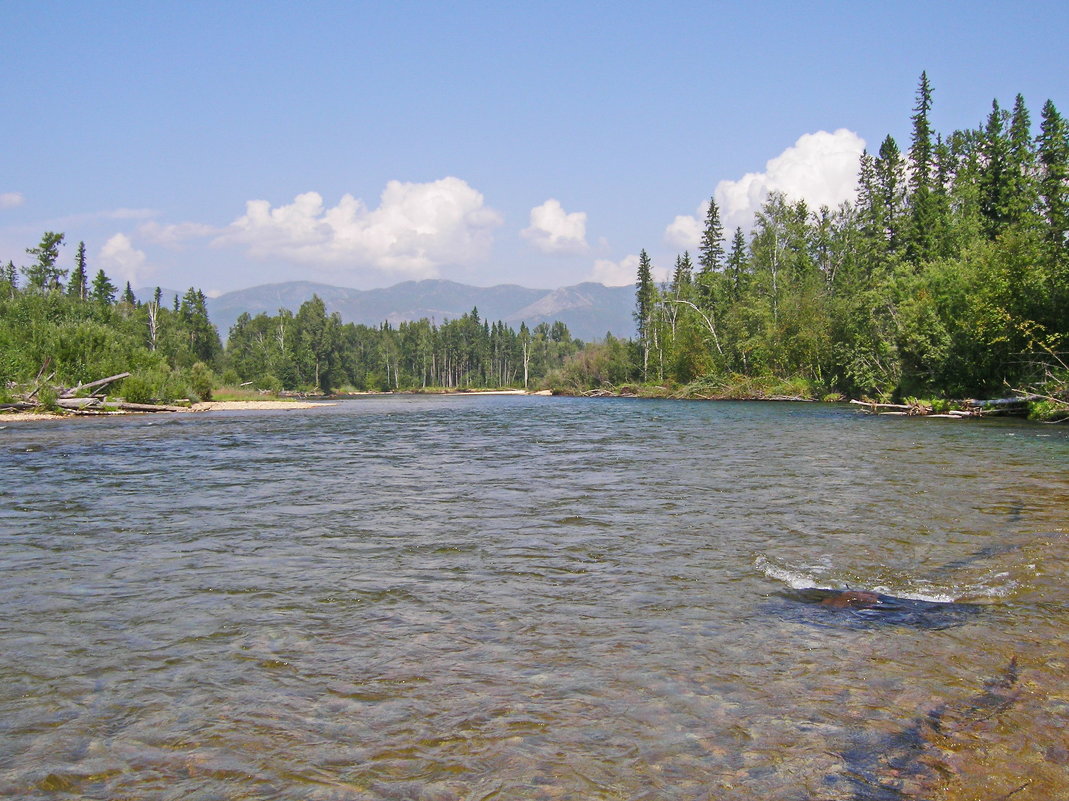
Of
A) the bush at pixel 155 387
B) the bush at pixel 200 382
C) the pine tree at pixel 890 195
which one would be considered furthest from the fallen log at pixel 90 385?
the pine tree at pixel 890 195

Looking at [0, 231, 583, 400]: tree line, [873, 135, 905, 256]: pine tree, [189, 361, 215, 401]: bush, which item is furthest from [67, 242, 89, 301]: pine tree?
[873, 135, 905, 256]: pine tree

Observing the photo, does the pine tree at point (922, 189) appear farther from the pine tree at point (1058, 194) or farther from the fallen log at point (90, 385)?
the fallen log at point (90, 385)

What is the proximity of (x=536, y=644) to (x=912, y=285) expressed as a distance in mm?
48217

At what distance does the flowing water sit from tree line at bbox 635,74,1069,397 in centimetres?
2567

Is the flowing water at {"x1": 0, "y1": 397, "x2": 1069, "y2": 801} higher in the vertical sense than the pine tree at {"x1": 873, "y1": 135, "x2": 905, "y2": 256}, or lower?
lower

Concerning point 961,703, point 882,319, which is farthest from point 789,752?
point 882,319

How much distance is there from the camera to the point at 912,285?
46312 mm

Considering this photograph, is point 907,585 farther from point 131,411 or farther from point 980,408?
point 131,411

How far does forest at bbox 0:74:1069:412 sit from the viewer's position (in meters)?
36.0

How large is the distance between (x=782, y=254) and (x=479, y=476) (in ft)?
186

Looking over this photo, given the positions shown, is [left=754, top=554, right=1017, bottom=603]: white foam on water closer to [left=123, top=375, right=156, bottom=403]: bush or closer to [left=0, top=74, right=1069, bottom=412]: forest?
[left=0, top=74, right=1069, bottom=412]: forest

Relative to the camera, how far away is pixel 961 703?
504 cm

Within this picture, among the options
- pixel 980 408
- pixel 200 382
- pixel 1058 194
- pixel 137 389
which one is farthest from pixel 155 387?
pixel 1058 194

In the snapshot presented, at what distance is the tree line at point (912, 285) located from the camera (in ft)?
115
